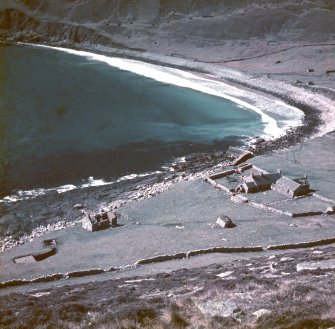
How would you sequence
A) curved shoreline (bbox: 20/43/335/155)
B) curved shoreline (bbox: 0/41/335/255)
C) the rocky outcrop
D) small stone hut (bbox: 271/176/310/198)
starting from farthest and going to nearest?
the rocky outcrop → curved shoreline (bbox: 20/43/335/155) → curved shoreline (bbox: 0/41/335/255) → small stone hut (bbox: 271/176/310/198)

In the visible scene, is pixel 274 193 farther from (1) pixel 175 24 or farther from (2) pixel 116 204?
(1) pixel 175 24

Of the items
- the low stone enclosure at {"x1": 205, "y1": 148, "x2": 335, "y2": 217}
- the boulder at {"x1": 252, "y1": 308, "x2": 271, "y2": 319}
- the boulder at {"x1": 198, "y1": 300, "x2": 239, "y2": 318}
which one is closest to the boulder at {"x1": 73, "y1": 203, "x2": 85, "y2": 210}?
the low stone enclosure at {"x1": 205, "y1": 148, "x2": 335, "y2": 217}

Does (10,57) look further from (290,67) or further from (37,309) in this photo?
(37,309)

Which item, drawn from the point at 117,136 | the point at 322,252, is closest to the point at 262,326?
the point at 322,252

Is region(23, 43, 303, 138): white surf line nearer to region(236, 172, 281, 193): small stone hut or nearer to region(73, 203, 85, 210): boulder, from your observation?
region(236, 172, 281, 193): small stone hut

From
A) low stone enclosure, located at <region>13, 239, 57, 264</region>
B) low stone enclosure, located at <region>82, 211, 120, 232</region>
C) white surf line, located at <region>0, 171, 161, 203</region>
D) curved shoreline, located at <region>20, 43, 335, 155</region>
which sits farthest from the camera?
curved shoreline, located at <region>20, 43, 335, 155</region>

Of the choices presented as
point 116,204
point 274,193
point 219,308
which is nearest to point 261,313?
point 219,308
